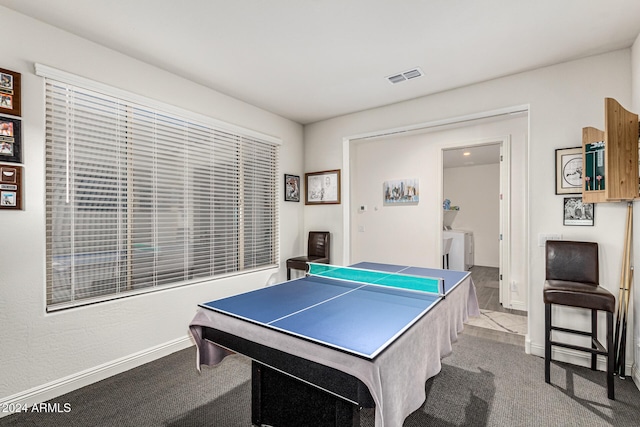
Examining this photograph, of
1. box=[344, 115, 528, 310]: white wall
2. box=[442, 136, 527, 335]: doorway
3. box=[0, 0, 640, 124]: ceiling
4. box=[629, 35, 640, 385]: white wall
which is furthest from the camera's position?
box=[442, 136, 527, 335]: doorway

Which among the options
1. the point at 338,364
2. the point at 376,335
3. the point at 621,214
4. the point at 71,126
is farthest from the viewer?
the point at 621,214

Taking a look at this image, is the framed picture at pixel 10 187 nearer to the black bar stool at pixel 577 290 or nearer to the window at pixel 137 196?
the window at pixel 137 196

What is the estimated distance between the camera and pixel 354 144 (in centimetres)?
447

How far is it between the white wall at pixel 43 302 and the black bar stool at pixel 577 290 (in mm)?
3287

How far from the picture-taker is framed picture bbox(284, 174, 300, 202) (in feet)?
14.5

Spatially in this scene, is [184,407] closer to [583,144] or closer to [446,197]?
[583,144]

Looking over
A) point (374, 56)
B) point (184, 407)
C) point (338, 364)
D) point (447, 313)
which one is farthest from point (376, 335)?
point (374, 56)

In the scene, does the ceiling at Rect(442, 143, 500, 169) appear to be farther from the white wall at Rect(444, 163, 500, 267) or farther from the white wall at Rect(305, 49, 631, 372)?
the white wall at Rect(305, 49, 631, 372)

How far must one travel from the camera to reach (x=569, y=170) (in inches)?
108

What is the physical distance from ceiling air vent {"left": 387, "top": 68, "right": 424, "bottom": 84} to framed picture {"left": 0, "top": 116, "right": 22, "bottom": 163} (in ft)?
10.1

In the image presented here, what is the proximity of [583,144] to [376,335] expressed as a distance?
2592 mm

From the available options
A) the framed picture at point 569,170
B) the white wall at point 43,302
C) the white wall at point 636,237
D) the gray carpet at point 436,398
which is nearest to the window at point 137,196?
the white wall at point 43,302

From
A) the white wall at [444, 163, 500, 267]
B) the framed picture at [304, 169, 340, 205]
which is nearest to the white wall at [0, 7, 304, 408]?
the framed picture at [304, 169, 340, 205]

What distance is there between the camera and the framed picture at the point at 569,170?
2715 mm
